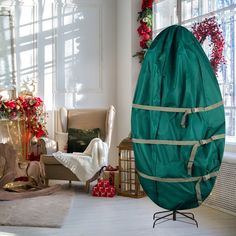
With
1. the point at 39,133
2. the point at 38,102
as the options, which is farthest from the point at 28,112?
the point at 39,133

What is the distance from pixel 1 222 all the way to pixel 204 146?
6.51ft

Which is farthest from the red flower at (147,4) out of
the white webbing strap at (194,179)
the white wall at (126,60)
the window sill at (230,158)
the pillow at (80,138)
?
the white webbing strap at (194,179)

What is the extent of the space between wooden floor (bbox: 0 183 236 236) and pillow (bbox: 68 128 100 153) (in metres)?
1.12

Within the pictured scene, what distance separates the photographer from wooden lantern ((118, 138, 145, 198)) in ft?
17.1

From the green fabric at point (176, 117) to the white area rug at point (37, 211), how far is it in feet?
3.97

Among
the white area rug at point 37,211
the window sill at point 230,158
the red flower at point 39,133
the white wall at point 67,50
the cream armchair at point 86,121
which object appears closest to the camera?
the white area rug at point 37,211

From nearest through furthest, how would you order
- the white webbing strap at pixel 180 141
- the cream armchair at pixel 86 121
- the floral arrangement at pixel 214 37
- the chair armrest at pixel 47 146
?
1. the white webbing strap at pixel 180 141
2. the floral arrangement at pixel 214 37
3. the chair armrest at pixel 47 146
4. the cream armchair at pixel 86 121

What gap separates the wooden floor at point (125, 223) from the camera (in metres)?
3.63

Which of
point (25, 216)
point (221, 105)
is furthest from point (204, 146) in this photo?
point (25, 216)

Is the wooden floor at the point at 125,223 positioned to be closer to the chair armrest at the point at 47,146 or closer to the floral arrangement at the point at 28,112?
the chair armrest at the point at 47,146

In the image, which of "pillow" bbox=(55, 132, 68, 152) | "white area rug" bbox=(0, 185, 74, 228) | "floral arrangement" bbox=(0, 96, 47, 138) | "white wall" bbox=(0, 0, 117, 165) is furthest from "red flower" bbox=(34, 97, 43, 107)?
"white area rug" bbox=(0, 185, 74, 228)

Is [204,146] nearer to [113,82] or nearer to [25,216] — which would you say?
[25,216]

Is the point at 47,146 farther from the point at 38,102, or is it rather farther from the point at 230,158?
the point at 230,158

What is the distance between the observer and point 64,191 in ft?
18.0
